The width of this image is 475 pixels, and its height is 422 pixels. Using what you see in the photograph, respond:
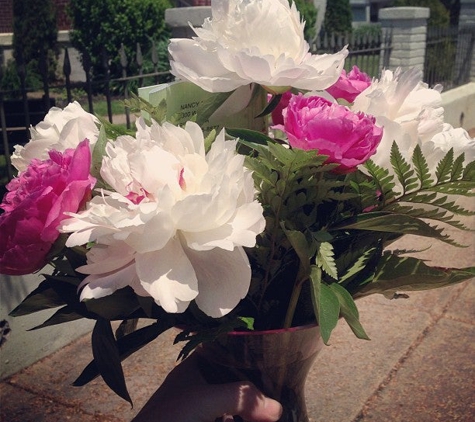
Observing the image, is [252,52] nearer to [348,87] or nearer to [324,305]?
[348,87]

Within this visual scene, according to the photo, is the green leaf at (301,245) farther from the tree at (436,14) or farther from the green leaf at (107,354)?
the tree at (436,14)

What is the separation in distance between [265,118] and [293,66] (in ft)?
0.68

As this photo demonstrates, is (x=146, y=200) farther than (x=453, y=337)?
No

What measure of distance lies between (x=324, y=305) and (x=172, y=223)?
28 centimetres

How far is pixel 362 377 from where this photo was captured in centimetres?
329

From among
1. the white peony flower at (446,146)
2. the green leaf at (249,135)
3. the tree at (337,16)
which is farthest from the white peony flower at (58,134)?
the tree at (337,16)

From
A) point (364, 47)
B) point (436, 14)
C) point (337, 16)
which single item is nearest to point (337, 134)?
point (364, 47)

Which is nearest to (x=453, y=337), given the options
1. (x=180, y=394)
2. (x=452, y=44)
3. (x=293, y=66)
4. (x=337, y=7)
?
(x=180, y=394)

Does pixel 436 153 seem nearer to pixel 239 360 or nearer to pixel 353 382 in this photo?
pixel 239 360

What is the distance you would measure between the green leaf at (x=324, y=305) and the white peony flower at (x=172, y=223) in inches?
4.9

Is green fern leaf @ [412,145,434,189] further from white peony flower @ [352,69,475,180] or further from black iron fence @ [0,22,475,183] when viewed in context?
black iron fence @ [0,22,475,183]

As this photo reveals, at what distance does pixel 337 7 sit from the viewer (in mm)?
22016

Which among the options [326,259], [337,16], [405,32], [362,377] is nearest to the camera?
[326,259]

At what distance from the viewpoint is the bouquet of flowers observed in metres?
0.91
